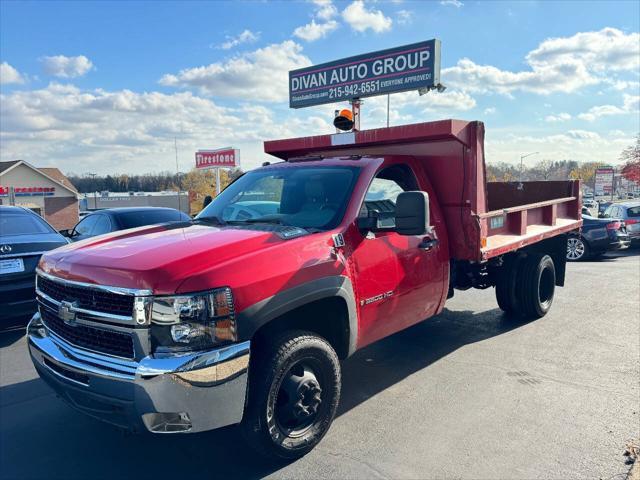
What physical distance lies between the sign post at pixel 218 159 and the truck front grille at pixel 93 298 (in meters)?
27.5

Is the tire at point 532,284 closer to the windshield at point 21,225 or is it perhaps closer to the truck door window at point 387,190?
the truck door window at point 387,190

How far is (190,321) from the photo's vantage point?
267 cm

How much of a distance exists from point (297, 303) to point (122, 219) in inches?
243

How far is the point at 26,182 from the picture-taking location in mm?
43406

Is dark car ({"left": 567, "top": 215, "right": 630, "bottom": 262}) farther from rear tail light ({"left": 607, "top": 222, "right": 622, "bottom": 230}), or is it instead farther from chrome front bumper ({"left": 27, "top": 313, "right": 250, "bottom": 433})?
chrome front bumper ({"left": 27, "top": 313, "right": 250, "bottom": 433})

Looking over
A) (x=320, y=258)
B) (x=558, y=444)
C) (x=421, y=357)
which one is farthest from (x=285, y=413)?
(x=421, y=357)

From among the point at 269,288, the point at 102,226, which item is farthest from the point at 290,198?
the point at 102,226

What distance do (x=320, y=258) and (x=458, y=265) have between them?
261 centimetres

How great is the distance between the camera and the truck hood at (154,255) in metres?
2.69

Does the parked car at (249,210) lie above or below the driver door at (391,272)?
above

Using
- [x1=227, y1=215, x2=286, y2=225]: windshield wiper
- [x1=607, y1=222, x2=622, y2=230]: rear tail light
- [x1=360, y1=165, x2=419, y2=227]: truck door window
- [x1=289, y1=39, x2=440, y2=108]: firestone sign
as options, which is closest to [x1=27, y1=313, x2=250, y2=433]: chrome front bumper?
[x1=227, y1=215, x2=286, y2=225]: windshield wiper

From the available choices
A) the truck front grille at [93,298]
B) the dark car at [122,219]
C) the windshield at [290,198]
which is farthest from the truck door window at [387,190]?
the dark car at [122,219]

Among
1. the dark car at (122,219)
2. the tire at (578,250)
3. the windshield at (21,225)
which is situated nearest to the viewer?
the windshield at (21,225)

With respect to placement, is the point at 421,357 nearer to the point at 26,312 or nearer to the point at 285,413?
the point at 285,413
